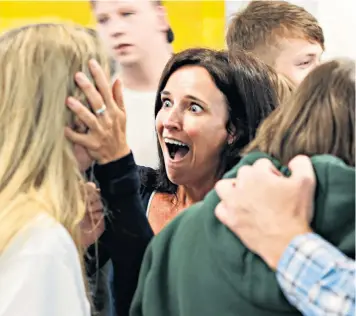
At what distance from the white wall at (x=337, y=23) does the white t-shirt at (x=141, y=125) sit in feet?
1.62

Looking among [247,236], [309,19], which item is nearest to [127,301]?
[247,236]

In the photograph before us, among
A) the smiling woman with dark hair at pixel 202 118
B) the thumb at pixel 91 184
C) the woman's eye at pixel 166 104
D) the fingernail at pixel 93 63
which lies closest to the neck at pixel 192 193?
the smiling woman with dark hair at pixel 202 118

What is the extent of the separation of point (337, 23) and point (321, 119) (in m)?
0.71

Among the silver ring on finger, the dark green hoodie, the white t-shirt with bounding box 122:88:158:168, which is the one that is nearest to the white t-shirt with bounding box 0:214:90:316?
the dark green hoodie

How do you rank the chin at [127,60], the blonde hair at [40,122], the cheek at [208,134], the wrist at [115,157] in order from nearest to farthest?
the blonde hair at [40,122]
the wrist at [115,157]
the cheek at [208,134]
the chin at [127,60]

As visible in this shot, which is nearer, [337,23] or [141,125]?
[337,23]

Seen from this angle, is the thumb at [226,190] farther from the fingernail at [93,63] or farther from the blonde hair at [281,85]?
the blonde hair at [281,85]

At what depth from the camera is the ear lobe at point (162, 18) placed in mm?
Result: 1736

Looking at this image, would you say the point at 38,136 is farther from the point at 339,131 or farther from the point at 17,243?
the point at 339,131

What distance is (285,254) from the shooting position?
96 centimetres

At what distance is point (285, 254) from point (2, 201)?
1.70 ft

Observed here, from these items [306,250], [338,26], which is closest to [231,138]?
[338,26]

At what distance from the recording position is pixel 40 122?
121cm

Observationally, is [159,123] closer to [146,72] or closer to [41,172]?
[146,72]
